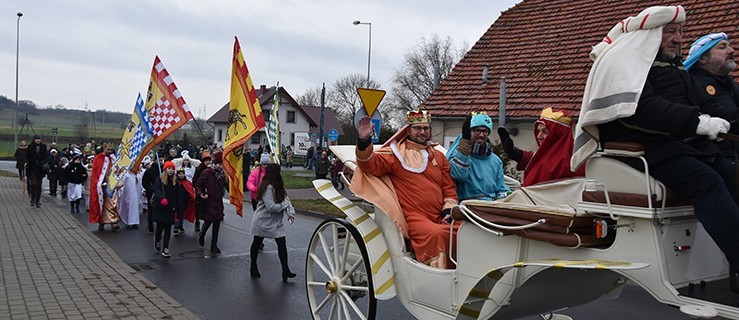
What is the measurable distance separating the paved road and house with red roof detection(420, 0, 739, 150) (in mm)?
5600

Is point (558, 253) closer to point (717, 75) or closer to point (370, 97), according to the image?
point (717, 75)

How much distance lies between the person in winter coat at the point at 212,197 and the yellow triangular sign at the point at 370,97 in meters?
3.15

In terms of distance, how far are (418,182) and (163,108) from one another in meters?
8.79

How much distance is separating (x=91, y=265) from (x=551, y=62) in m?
11.0

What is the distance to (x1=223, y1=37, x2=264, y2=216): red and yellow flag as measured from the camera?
10717 millimetres

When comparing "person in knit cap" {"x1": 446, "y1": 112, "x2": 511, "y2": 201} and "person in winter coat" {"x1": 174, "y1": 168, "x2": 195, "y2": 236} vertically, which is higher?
"person in knit cap" {"x1": 446, "y1": 112, "x2": 511, "y2": 201}

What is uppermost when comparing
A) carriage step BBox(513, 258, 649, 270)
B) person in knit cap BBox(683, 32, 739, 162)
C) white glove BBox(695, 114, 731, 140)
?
person in knit cap BBox(683, 32, 739, 162)

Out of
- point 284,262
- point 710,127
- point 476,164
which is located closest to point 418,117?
point 476,164

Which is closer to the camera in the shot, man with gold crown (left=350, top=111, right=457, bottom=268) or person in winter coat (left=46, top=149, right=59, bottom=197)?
man with gold crown (left=350, top=111, right=457, bottom=268)

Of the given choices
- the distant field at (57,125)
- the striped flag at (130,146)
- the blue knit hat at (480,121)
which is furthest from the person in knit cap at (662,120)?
the distant field at (57,125)

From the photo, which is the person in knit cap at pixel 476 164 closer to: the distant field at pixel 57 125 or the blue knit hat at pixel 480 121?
the blue knit hat at pixel 480 121

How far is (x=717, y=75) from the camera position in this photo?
3.76 metres

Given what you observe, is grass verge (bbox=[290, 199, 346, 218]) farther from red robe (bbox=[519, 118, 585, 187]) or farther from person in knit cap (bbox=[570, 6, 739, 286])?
person in knit cap (bbox=[570, 6, 739, 286])

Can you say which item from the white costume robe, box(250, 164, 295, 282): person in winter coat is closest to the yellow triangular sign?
box(250, 164, 295, 282): person in winter coat
